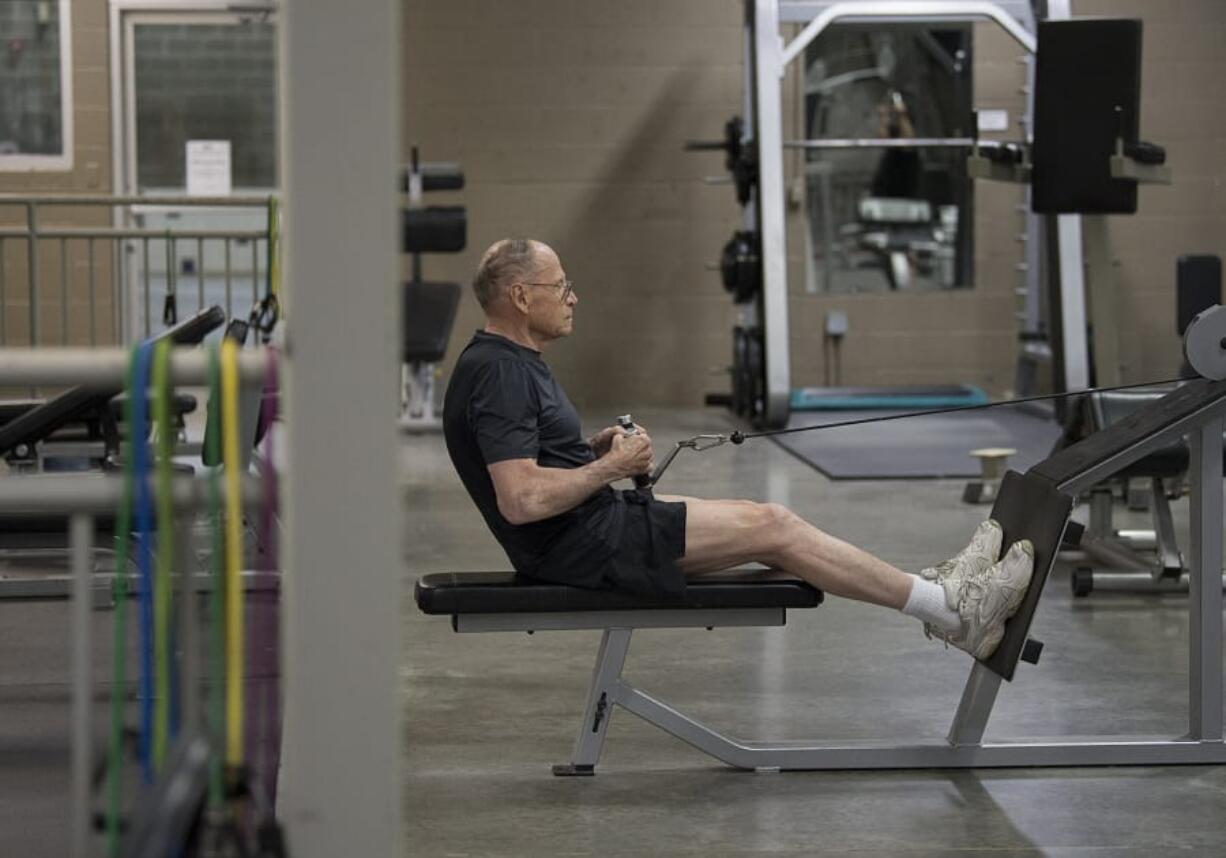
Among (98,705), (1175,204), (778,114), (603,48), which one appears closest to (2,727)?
(98,705)

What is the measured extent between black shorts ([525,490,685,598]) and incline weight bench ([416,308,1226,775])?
27 mm

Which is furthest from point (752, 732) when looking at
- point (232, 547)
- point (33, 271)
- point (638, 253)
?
point (638, 253)

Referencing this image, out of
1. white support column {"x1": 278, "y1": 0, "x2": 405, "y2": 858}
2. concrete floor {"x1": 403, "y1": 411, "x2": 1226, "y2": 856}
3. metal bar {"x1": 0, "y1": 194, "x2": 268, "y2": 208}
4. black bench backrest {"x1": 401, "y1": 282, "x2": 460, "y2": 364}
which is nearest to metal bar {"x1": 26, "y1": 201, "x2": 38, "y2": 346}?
metal bar {"x1": 0, "y1": 194, "x2": 268, "y2": 208}

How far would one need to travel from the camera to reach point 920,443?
28.6ft

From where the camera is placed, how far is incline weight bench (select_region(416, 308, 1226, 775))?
10.9 feet

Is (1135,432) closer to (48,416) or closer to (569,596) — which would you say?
(569,596)

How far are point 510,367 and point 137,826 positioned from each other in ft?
5.91

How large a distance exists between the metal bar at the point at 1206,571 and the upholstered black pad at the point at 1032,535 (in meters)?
0.32

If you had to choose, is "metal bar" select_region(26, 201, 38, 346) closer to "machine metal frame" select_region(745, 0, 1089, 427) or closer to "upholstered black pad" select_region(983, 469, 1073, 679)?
"machine metal frame" select_region(745, 0, 1089, 427)

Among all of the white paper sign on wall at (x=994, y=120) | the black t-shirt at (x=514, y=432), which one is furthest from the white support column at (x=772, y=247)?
the black t-shirt at (x=514, y=432)

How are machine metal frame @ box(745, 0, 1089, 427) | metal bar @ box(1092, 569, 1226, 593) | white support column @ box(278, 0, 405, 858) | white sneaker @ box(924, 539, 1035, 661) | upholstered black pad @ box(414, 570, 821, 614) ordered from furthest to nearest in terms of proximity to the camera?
machine metal frame @ box(745, 0, 1089, 427), metal bar @ box(1092, 569, 1226, 593), white sneaker @ box(924, 539, 1035, 661), upholstered black pad @ box(414, 570, 821, 614), white support column @ box(278, 0, 405, 858)

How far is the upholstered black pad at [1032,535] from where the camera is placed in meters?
3.33

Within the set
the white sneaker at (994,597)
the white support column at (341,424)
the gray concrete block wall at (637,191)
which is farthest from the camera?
the gray concrete block wall at (637,191)

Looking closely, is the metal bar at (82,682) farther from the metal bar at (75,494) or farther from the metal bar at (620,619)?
the metal bar at (620,619)
